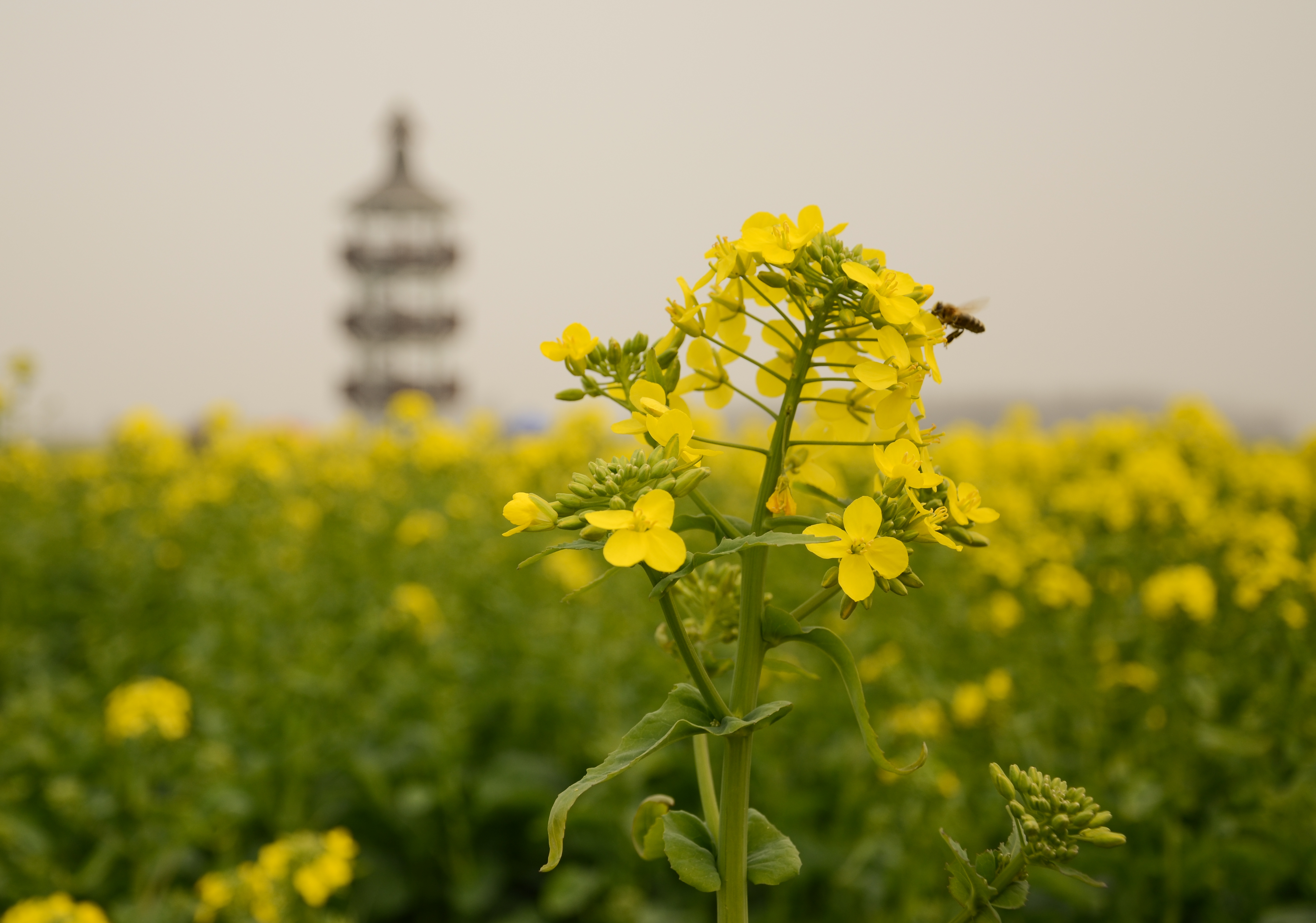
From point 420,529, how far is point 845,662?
163 inches

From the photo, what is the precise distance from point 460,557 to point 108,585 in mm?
2381

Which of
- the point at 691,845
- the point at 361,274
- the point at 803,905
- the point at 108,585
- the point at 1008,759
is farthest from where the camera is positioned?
the point at 361,274

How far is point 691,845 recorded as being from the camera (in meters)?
0.74

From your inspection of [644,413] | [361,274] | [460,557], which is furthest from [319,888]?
[361,274]

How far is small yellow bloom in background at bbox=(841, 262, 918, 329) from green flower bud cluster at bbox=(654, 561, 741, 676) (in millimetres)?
318

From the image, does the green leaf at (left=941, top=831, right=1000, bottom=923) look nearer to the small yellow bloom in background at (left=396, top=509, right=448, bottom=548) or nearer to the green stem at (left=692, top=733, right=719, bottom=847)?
the green stem at (left=692, top=733, right=719, bottom=847)

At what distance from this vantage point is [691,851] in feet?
2.41

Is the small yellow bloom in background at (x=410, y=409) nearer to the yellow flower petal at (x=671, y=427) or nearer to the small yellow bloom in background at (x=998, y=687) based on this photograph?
the small yellow bloom in background at (x=998, y=687)

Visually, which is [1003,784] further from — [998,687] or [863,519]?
[998,687]

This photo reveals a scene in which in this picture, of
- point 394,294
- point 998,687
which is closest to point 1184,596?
point 998,687

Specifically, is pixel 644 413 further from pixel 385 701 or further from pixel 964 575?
pixel 964 575

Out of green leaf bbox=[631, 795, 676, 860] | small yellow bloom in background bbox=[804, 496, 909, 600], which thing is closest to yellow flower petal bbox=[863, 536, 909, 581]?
small yellow bloom in background bbox=[804, 496, 909, 600]

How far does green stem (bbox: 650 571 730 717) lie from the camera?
2.38ft

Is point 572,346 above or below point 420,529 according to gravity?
above
